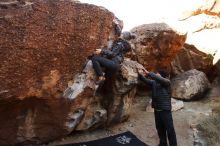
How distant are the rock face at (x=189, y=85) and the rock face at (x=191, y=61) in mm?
978

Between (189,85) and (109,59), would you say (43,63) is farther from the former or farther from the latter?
(189,85)

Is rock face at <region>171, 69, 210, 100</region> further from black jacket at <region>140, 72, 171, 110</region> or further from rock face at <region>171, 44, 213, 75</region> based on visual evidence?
black jacket at <region>140, 72, 171, 110</region>

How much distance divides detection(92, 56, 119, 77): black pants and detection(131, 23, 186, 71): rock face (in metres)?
2.75

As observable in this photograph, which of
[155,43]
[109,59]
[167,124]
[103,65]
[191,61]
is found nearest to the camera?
[167,124]

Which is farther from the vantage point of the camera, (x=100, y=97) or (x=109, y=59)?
(x=100, y=97)

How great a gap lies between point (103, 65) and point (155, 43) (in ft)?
11.1

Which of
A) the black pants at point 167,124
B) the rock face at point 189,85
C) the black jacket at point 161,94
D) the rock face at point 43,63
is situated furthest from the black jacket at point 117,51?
the rock face at point 189,85

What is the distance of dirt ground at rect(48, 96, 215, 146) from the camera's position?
9000 millimetres

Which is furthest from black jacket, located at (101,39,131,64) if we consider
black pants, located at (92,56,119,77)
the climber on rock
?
black pants, located at (92,56,119,77)

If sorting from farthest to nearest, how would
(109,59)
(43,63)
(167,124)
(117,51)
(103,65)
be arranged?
1. (117,51)
2. (109,59)
3. (103,65)
4. (167,124)
5. (43,63)

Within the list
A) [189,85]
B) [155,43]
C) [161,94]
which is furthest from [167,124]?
[155,43]

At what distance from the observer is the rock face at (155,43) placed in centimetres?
1160

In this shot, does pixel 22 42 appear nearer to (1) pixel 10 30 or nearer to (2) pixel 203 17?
(1) pixel 10 30

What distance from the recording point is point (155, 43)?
1171 cm
